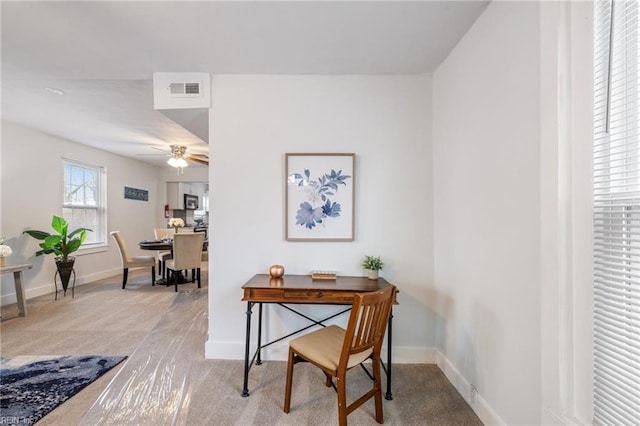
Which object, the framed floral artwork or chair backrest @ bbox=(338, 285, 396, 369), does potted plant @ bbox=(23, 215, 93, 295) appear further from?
chair backrest @ bbox=(338, 285, 396, 369)

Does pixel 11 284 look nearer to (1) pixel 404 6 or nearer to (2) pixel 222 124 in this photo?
(2) pixel 222 124

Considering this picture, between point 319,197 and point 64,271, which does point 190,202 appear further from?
point 319,197

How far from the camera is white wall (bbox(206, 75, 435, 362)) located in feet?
7.59

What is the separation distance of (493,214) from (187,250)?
4.24m

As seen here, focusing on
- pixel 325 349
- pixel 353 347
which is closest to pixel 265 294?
pixel 325 349

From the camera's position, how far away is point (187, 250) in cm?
434

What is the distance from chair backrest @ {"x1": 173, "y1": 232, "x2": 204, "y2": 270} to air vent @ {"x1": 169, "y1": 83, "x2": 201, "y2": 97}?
2.53 metres

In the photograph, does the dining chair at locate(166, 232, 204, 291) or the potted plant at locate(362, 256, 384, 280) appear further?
the dining chair at locate(166, 232, 204, 291)

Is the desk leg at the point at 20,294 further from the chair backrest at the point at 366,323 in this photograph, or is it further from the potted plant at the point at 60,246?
the chair backrest at the point at 366,323

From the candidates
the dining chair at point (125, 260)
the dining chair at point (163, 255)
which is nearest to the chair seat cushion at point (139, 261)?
the dining chair at point (125, 260)

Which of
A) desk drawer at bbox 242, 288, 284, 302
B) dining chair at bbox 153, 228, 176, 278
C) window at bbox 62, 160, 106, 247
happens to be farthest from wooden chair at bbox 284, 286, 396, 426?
window at bbox 62, 160, 106, 247

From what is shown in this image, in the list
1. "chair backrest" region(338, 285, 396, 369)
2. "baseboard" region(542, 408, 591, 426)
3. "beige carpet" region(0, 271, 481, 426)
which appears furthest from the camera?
"beige carpet" region(0, 271, 481, 426)

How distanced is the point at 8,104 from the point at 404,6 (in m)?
4.27

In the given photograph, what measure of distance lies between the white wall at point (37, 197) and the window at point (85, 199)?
0.38 feet
